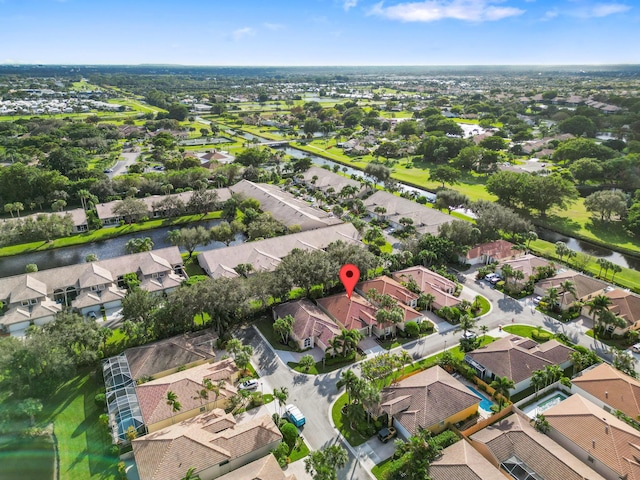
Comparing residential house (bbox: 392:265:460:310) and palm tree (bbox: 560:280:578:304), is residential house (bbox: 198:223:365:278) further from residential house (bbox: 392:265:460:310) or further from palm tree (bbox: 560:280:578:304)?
palm tree (bbox: 560:280:578:304)

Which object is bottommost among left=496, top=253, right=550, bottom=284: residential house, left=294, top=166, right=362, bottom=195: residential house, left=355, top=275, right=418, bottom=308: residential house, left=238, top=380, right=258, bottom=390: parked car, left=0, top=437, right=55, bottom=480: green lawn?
left=0, top=437, right=55, bottom=480: green lawn

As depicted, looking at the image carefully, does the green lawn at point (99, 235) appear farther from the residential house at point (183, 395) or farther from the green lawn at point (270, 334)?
the residential house at point (183, 395)

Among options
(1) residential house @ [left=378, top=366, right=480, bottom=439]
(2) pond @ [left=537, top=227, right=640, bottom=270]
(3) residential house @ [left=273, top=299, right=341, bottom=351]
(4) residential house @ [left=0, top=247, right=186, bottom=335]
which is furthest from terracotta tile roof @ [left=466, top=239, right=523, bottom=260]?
(4) residential house @ [left=0, top=247, right=186, bottom=335]

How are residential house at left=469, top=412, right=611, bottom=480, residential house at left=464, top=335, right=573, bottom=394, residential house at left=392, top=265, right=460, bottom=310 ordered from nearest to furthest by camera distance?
residential house at left=469, top=412, right=611, bottom=480, residential house at left=464, top=335, right=573, bottom=394, residential house at left=392, top=265, right=460, bottom=310

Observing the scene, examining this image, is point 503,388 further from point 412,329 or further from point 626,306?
point 626,306

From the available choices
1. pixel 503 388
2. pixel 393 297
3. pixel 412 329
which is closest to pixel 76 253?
pixel 393 297

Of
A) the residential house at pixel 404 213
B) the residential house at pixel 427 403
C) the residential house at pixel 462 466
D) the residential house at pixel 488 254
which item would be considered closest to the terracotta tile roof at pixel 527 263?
the residential house at pixel 488 254
